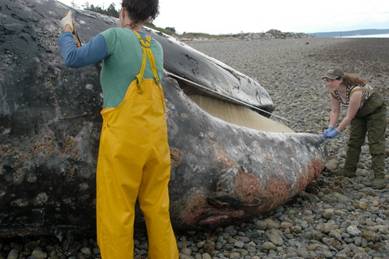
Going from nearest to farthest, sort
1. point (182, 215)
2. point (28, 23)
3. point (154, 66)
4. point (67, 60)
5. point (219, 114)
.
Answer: point (67, 60) < point (154, 66) < point (28, 23) < point (182, 215) < point (219, 114)

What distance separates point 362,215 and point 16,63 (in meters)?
3.28

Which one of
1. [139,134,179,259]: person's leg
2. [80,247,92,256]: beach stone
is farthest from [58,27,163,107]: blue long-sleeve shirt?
[80,247,92,256]: beach stone

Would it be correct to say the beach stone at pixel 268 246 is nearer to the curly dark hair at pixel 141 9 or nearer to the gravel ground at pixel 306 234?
the gravel ground at pixel 306 234

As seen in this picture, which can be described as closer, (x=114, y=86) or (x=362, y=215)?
(x=114, y=86)

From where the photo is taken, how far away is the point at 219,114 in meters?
4.80

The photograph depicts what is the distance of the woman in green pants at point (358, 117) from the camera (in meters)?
5.02

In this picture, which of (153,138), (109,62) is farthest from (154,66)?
(153,138)

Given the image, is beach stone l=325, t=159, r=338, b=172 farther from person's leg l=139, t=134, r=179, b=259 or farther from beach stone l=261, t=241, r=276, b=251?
person's leg l=139, t=134, r=179, b=259

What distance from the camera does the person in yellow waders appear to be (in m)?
2.74

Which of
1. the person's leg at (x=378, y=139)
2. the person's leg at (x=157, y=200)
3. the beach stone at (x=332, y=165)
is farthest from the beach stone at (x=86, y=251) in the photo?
the person's leg at (x=378, y=139)

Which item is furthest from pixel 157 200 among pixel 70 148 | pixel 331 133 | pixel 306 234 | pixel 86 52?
pixel 331 133

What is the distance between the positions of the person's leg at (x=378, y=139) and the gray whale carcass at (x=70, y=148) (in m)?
1.60

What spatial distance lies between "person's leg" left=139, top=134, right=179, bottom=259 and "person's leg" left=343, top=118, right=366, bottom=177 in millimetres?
3009

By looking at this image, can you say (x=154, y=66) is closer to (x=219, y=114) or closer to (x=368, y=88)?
(x=219, y=114)
